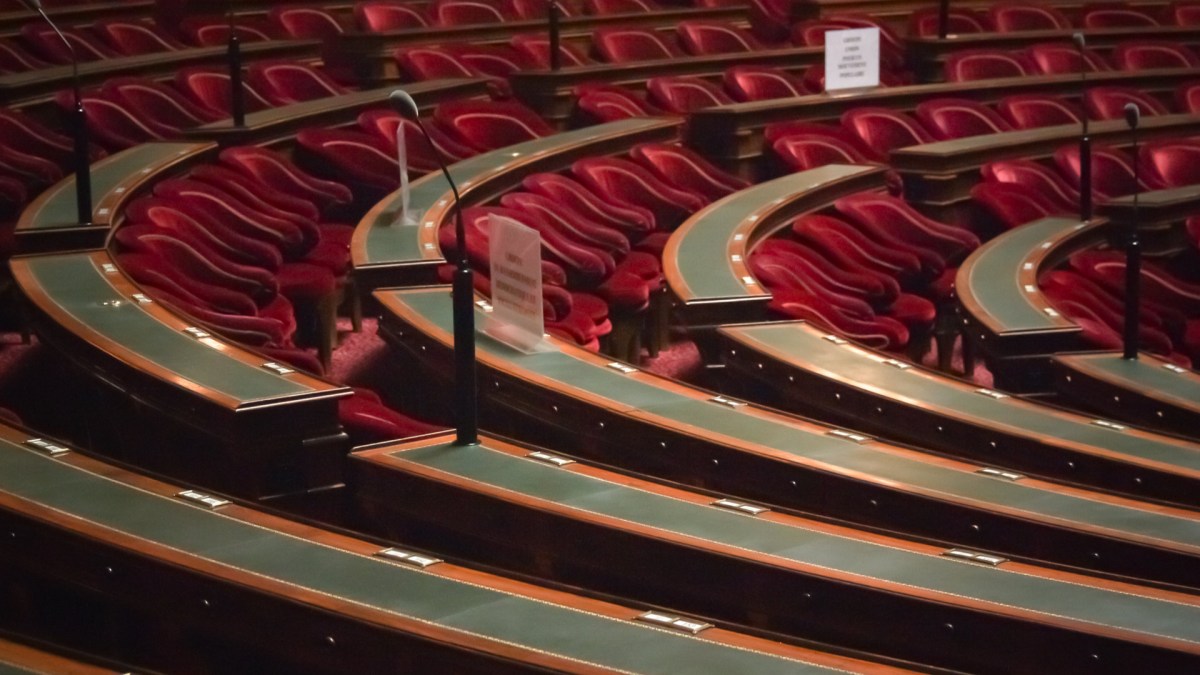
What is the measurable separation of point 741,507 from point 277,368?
0.82 m

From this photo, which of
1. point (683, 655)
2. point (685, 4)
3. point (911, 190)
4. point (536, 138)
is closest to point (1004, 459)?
point (683, 655)

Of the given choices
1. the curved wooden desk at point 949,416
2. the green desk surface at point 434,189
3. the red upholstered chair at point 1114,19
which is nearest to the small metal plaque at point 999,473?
the curved wooden desk at point 949,416

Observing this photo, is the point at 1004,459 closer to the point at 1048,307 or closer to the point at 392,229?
the point at 1048,307

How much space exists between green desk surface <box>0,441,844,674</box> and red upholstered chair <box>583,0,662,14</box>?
14.0ft

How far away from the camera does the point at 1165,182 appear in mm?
5152

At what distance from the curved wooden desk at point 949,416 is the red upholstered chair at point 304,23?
9.85 feet

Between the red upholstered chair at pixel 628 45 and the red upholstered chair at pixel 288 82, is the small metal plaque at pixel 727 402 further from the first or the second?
the red upholstered chair at pixel 628 45

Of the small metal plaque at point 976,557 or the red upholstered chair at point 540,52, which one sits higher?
the red upholstered chair at point 540,52

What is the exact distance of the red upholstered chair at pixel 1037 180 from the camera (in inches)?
190

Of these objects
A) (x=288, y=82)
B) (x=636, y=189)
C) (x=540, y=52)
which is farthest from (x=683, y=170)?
(x=288, y=82)

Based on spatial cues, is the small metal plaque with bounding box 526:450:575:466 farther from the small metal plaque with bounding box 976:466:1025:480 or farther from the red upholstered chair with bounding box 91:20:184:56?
the red upholstered chair with bounding box 91:20:184:56

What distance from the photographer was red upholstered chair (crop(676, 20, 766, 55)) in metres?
6.12

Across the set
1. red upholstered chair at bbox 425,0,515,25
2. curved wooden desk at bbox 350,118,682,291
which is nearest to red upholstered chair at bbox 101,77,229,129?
curved wooden desk at bbox 350,118,682,291

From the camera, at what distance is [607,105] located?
511 cm
